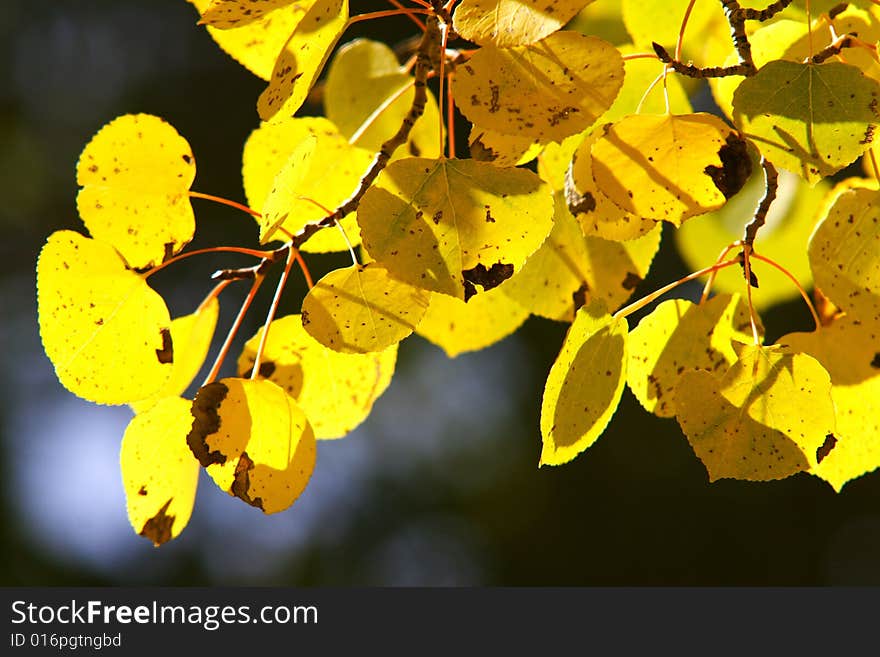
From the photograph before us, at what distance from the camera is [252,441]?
0.37 meters

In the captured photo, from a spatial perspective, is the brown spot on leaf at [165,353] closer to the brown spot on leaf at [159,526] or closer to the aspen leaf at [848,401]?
the brown spot on leaf at [159,526]

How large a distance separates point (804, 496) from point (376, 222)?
7.20 feet

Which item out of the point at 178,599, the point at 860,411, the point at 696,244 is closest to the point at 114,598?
the point at 178,599

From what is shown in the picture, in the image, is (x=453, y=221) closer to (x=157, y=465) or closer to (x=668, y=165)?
(x=668, y=165)

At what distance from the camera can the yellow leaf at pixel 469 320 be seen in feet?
1.41

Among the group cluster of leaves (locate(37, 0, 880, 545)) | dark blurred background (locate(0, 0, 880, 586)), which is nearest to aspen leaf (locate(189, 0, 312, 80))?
cluster of leaves (locate(37, 0, 880, 545))

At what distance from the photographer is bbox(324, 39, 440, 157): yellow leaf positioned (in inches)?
17.6

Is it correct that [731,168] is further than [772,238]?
No

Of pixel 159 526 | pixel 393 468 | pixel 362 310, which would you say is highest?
pixel 362 310

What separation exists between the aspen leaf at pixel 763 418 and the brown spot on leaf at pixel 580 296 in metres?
0.07

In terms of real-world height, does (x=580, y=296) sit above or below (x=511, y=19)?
below

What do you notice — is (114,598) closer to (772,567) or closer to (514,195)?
(514,195)

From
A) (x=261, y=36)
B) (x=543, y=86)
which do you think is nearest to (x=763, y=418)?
(x=543, y=86)

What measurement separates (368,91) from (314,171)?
0.07 metres
